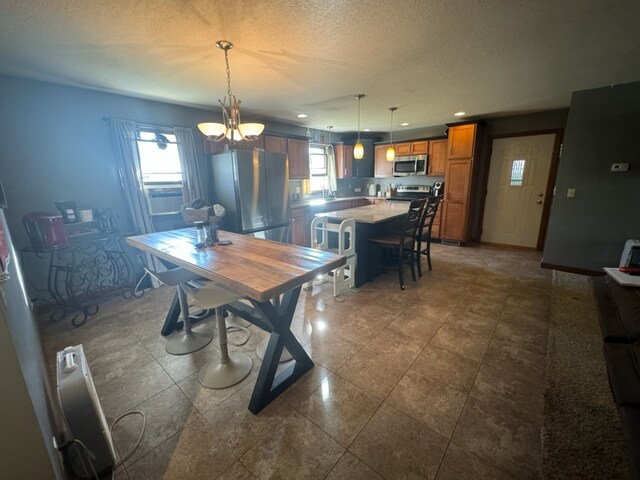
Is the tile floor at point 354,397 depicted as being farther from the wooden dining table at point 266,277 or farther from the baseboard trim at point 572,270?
the baseboard trim at point 572,270

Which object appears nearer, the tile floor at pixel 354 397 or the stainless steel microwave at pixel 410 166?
the tile floor at pixel 354 397

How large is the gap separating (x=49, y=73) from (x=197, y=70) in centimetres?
139

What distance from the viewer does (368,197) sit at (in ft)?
22.0

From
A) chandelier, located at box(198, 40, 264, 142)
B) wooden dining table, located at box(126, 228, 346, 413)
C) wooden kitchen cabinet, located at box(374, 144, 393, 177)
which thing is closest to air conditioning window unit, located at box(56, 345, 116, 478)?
wooden dining table, located at box(126, 228, 346, 413)

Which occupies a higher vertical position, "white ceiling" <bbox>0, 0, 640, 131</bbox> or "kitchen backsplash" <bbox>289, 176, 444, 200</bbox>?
"white ceiling" <bbox>0, 0, 640, 131</bbox>

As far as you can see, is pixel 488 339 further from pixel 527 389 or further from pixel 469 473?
pixel 469 473

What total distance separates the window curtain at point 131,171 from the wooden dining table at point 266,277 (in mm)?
1495

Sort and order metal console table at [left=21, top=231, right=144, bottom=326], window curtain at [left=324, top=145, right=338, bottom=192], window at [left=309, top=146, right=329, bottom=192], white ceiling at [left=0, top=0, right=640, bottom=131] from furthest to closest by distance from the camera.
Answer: window curtain at [left=324, top=145, right=338, bottom=192] < window at [left=309, top=146, right=329, bottom=192] < metal console table at [left=21, top=231, right=144, bottom=326] < white ceiling at [left=0, top=0, right=640, bottom=131]

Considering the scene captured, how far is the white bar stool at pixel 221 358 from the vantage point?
5.32 feet

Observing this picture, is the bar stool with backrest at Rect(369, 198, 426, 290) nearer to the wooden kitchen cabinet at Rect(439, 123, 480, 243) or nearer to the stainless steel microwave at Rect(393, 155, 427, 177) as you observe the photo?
the wooden kitchen cabinet at Rect(439, 123, 480, 243)

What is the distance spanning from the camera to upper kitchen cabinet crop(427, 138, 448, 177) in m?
5.34

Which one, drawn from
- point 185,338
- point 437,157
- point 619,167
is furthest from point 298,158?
point 619,167

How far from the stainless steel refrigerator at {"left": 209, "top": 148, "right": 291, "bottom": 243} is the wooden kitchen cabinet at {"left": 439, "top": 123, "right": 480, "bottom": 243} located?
3.30 m

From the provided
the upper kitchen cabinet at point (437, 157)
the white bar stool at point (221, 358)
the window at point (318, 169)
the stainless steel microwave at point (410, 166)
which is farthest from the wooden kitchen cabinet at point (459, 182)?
the white bar stool at point (221, 358)
